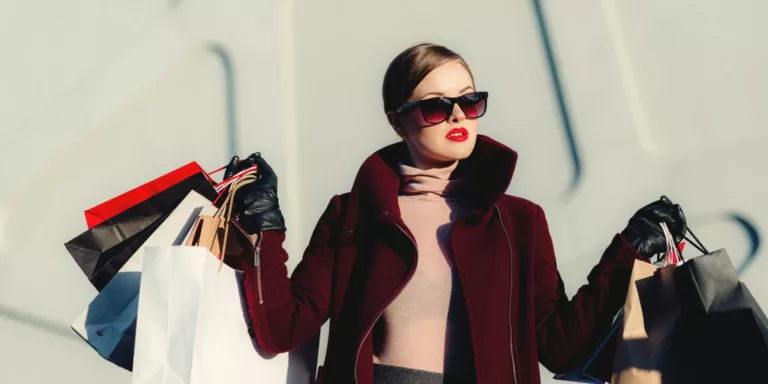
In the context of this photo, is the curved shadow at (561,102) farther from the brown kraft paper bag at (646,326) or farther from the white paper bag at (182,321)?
the white paper bag at (182,321)

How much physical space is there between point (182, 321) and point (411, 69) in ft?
1.71

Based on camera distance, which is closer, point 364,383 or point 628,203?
point 364,383

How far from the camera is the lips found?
126 centimetres

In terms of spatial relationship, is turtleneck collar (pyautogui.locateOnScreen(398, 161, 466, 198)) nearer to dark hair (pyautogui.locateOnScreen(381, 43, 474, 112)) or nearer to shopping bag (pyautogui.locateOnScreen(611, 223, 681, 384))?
dark hair (pyautogui.locateOnScreen(381, 43, 474, 112))

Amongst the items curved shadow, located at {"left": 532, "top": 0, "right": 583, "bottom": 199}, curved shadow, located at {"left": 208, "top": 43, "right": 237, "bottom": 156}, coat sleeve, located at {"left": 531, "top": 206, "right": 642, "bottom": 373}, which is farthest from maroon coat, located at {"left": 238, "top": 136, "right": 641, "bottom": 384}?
curved shadow, located at {"left": 208, "top": 43, "right": 237, "bottom": 156}

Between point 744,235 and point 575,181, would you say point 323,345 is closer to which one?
point 575,181

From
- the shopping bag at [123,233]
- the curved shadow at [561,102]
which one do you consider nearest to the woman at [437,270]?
the shopping bag at [123,233]

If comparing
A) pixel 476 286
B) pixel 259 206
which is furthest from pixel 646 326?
pixel 259 206

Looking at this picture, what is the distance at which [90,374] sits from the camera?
2.08m

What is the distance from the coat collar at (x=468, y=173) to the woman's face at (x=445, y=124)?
0.16 ft

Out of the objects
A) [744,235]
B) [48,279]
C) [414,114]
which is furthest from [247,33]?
[744,235]

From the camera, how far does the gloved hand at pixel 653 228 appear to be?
123cm

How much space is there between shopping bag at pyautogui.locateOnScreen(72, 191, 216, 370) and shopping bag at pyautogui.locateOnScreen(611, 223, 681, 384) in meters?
0.68

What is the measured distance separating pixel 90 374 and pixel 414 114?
1270 millimetres
